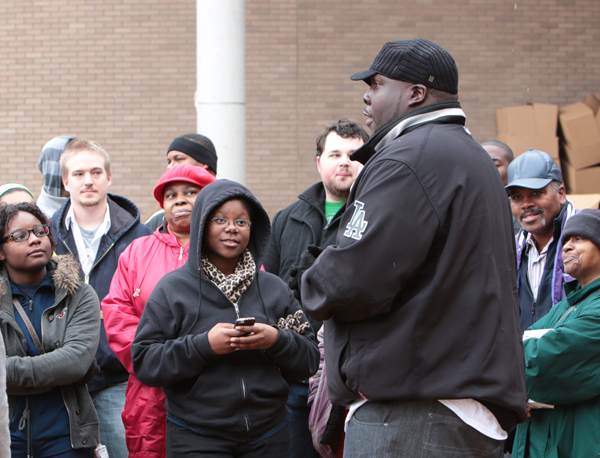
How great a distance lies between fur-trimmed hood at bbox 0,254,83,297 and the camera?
3.15 metres

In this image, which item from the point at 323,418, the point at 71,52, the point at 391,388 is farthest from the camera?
the point at 71,52

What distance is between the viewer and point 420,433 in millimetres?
1959

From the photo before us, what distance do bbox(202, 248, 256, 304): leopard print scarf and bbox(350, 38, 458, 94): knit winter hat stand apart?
1.15 metres

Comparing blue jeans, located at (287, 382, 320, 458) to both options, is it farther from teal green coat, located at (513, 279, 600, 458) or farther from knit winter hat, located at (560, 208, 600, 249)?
knit winter hat, located at (560, 208, 600, 249)

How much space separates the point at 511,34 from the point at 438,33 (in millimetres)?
1019

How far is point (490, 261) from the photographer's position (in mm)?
1970

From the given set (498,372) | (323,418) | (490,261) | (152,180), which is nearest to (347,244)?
(490,261)

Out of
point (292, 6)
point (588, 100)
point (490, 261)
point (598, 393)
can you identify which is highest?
point (292, 6)

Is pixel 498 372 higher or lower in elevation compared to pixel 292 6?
lower

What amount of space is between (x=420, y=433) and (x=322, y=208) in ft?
7.11

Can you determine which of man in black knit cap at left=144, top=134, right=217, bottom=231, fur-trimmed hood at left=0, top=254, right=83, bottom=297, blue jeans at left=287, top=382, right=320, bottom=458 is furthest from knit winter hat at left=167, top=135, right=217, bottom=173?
blue jeans at left=287, top=382, right=320, bottom=458

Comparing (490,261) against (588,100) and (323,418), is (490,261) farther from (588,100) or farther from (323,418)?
(588,100)

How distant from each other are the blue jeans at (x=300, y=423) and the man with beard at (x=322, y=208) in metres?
0.38

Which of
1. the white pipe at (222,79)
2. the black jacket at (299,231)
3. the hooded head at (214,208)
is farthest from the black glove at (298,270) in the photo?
the white pipe at (222,79)
